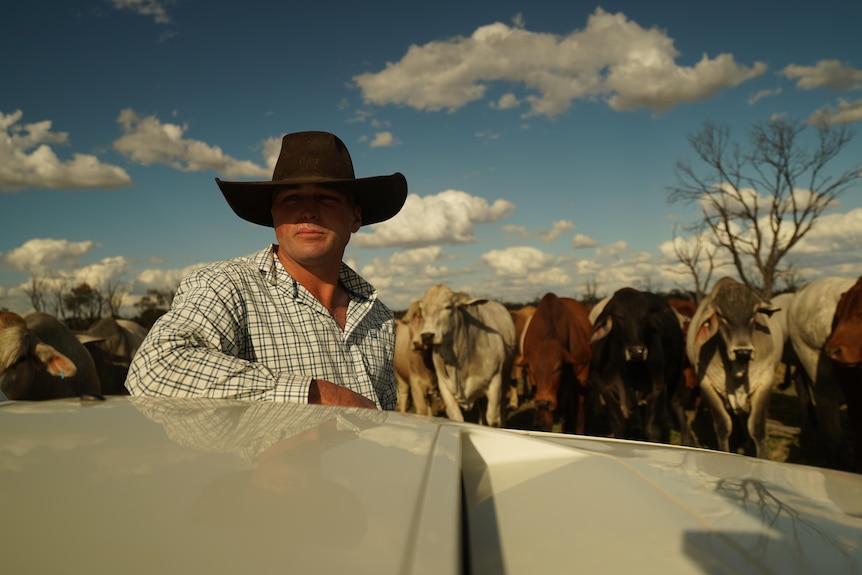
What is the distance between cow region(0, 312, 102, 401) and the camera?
639cm

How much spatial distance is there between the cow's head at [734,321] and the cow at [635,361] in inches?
27.4

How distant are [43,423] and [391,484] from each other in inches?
28.9

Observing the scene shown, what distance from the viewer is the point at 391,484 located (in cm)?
85

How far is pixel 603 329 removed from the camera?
785cm

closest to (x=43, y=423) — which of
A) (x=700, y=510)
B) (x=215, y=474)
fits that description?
(x=215, y=474)

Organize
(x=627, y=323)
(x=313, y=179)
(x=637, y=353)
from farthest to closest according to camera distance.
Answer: (x=627, y=323) < (x=637, y=353) < (x=313, y=179)

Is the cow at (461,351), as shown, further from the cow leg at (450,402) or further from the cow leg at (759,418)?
the cow leg at (759,418)

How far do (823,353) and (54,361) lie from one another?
377 inches

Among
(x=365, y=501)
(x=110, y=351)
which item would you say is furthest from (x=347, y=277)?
(x=110, y=351)

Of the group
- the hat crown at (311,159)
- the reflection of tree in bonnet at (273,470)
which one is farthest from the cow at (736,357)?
the reflection of tree in bonnet at (273,470)

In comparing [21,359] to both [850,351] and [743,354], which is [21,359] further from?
[850,351]

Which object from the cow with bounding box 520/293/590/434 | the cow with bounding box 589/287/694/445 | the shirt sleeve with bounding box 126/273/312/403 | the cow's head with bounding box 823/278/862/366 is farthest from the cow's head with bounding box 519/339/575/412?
the shirt sleeve with bounding box 126/273/312/403

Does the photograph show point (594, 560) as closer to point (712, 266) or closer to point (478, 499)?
point (478, 499)

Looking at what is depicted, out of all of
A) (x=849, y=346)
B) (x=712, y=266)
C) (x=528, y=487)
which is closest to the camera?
(x=528, y=487)
